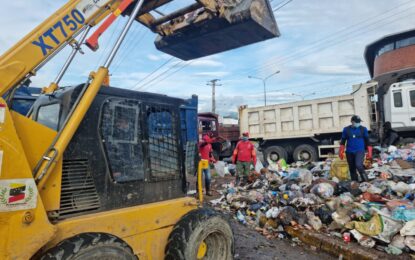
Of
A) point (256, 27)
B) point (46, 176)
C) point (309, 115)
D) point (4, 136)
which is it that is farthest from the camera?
point (309, 115)

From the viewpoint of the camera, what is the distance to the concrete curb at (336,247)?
Answer: 4031mm

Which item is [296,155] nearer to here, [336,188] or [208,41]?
[336,188]

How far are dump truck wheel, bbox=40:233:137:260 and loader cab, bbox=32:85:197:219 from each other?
262mm

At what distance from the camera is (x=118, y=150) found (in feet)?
8.89

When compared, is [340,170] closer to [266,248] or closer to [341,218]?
[341,218]

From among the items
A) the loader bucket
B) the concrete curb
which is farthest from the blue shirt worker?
the loader bucket

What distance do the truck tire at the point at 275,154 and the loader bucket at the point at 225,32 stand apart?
9.32 meters

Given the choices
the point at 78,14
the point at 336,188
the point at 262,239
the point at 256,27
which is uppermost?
the point at 256,27

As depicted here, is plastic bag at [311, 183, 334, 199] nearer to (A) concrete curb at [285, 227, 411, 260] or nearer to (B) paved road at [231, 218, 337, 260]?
(A) concrete curb at [285, 227, 411, 260]

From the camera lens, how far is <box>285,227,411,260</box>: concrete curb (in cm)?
403

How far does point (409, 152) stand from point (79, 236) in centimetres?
922

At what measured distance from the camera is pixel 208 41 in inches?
152

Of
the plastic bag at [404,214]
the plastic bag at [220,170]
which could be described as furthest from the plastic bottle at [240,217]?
the plastic bag at [220,170]

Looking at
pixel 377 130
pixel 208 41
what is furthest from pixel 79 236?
pixel 377 130
